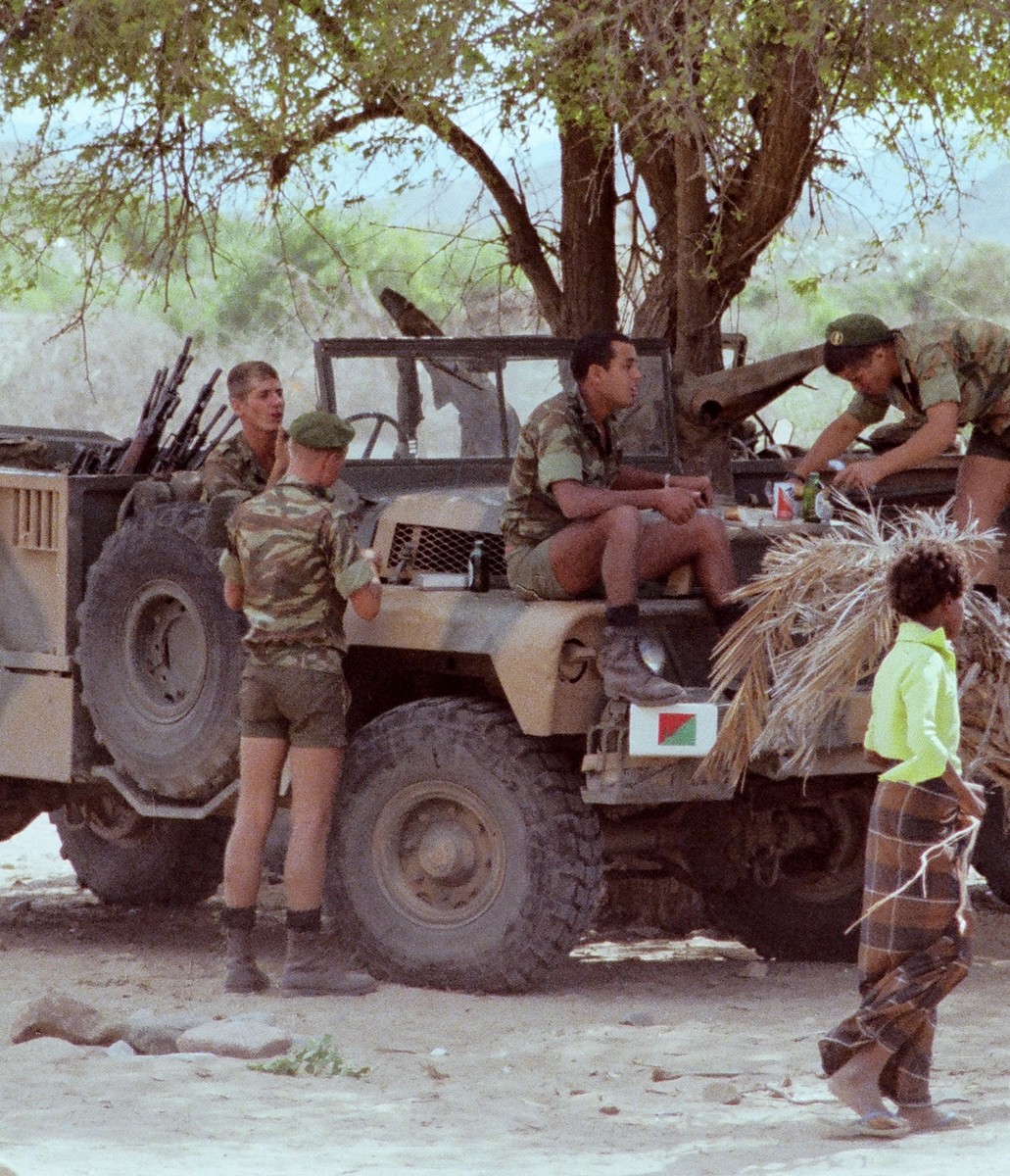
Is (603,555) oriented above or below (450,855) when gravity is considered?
above

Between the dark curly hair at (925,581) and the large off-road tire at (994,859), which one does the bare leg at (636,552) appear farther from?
the large off-road tire at (994,859)

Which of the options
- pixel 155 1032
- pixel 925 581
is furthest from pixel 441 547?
pixel 925 581

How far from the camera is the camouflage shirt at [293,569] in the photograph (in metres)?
6.87

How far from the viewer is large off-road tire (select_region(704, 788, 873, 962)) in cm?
766

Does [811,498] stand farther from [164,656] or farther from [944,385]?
[164,656]

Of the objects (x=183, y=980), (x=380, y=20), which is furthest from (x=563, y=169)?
(x=183, y=980)

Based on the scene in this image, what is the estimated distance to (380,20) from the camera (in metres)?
9.02

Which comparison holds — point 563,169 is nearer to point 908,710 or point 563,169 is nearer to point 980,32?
point 980,32

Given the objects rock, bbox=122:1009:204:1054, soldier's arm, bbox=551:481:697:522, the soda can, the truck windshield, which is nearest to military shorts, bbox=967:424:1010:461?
the soda can

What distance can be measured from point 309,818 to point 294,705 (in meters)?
0.36

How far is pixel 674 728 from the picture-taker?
6.52 metres

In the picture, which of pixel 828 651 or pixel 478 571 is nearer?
pixel 828 651

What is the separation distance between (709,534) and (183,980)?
2.29 meters

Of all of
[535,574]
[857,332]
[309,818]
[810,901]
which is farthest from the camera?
[810,901]
